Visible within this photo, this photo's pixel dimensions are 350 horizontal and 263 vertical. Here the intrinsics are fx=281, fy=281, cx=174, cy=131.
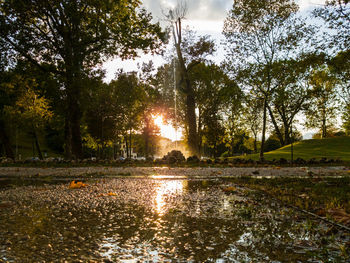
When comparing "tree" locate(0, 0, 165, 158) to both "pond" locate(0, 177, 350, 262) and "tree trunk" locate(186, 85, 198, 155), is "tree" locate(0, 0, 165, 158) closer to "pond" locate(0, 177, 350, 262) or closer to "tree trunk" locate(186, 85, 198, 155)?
"tree trunk" locate(186, 85, 198, 155)

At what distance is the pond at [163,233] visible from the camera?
6.84ft

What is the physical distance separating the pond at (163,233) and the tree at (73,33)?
52.6 feet

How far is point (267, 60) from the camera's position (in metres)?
23.9

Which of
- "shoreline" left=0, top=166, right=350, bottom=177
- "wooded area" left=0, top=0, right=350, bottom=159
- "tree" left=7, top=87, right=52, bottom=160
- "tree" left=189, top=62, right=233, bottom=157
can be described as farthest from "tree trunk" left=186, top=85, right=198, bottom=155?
"tree" left=7, top=87, right=52, bottom=160

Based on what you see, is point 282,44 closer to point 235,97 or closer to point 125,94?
point 235,97

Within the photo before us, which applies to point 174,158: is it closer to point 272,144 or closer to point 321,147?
point 321,147

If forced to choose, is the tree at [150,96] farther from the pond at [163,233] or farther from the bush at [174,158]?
the pond at [163,233]

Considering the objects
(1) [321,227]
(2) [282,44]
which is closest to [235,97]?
(2) [282,44]

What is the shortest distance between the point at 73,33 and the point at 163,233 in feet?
65.1

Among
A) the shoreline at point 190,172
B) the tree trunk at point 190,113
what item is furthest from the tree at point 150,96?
the shoreline at point 190,172

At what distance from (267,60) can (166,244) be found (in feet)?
78.7

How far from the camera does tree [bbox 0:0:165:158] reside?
18.5 m

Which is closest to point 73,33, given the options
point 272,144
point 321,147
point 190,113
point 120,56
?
point 120,56

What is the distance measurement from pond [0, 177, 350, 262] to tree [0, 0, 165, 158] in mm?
16047
